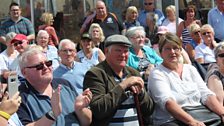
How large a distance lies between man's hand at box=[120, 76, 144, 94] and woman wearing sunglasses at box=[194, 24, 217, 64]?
3025 mm

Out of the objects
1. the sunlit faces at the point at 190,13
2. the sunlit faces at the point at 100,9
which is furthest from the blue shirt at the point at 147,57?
the sunlit faces at the point at 190,13

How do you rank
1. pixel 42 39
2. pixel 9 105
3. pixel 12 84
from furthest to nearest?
pixel 42 39
pixel 12 84
pixel 9 105

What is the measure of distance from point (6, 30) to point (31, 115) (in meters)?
5.60

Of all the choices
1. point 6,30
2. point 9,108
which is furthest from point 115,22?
point 9,108

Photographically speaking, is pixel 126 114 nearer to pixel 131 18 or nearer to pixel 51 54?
pixel 51 54

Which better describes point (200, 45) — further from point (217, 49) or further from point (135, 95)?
point (135, 95)

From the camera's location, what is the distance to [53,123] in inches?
148

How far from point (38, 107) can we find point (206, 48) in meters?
3.99

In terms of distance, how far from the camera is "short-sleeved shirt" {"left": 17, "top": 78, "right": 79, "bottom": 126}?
3.86m

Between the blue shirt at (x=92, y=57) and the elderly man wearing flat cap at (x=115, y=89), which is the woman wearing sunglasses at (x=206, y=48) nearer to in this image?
the blue shirt at (x=92, y=57)

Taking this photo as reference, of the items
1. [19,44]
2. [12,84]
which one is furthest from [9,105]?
[19,44]

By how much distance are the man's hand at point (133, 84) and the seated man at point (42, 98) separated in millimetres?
411

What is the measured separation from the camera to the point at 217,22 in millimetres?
8859

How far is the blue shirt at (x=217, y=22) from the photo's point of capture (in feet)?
28.5
